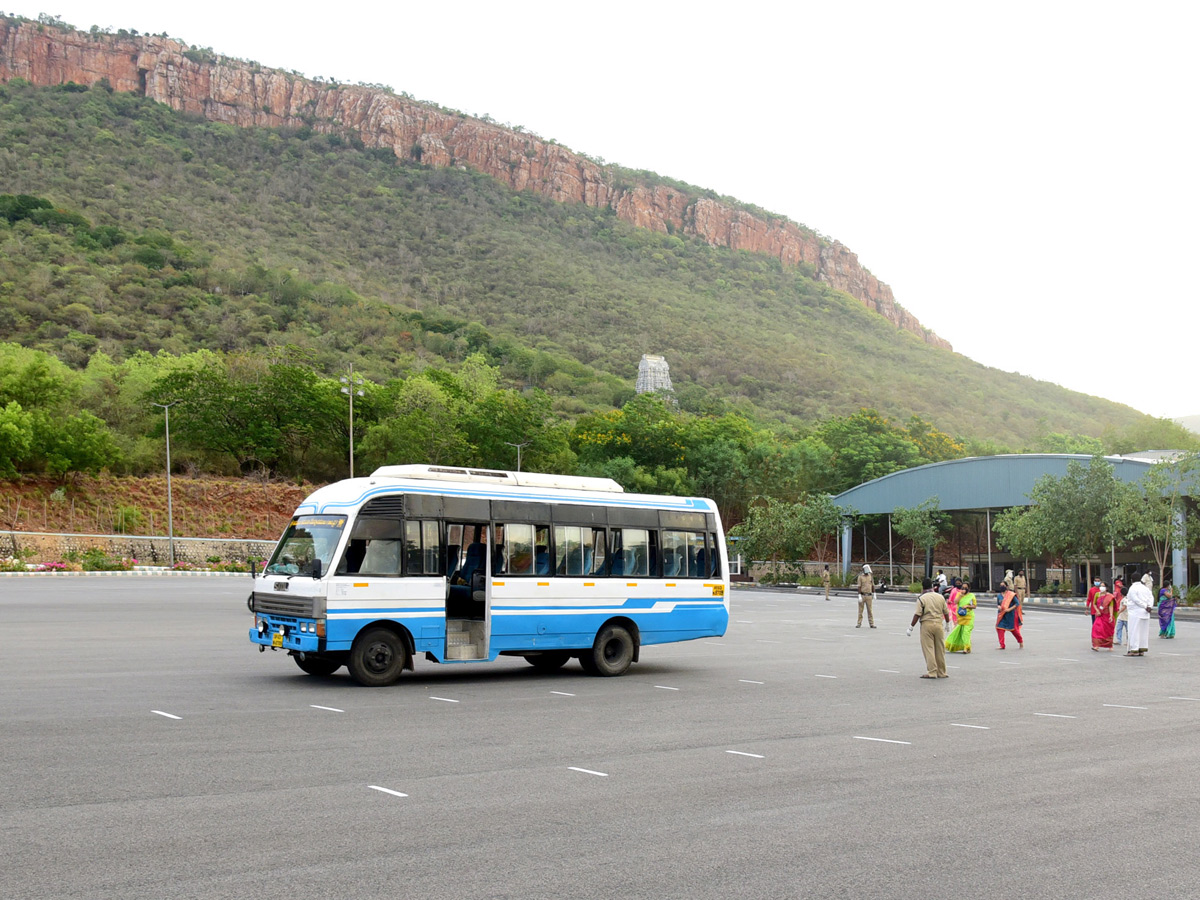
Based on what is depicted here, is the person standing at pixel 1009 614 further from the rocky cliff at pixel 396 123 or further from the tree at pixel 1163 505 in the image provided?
the rocky cliff at pixel 396 123

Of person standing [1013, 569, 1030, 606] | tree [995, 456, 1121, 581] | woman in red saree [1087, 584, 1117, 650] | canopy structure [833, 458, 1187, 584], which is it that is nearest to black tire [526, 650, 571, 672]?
woman in red saree [1087, 584, 1117, 650]

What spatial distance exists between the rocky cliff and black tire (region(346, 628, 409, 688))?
14922 cm

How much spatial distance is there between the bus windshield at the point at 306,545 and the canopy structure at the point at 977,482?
42764 millimetres

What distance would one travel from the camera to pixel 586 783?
8.90 metres

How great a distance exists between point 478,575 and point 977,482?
46.7 metres

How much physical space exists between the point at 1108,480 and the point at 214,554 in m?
50.8

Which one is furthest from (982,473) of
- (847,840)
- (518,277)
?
(518,277)

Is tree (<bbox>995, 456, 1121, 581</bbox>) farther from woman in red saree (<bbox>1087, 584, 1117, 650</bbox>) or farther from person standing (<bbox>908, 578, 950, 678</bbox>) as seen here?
person standing (<bbox>908, 578, 950, 678</bbox>)

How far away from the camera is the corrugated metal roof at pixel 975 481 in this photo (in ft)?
174

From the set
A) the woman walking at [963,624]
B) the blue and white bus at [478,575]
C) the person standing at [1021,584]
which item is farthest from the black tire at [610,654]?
the person standing at [1021,584]

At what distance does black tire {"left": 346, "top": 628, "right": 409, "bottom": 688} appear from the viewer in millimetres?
14914

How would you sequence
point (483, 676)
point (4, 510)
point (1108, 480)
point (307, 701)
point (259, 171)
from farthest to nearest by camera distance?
point (259, 171) → point (4, 510) → point (1108, 480) → point (483, 676) → point (307, 701)

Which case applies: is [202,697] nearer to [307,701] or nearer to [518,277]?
[307,701]

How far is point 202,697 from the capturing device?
13.5 meters
